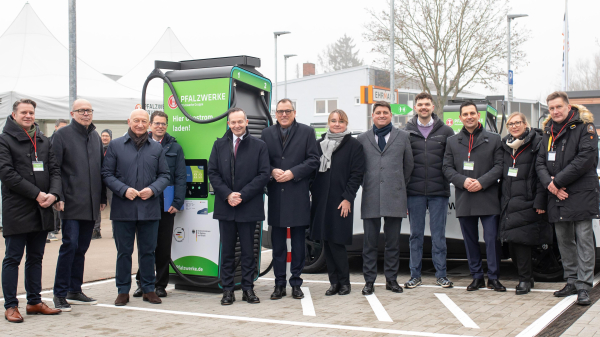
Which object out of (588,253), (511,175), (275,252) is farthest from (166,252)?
(588,253)

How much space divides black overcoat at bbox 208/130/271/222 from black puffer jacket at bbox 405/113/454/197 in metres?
1.76

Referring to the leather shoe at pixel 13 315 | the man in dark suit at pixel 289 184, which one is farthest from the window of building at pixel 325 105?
the leather shoe at pixel 13 315

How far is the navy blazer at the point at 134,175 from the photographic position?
5875 mm

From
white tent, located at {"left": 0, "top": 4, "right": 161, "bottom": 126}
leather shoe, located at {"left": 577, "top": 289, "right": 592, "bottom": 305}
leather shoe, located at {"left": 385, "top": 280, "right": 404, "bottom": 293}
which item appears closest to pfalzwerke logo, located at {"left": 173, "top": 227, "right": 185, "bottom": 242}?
leather shoe, located at {"left": 385, "top": 280, "right": 404, "bottom": 293}

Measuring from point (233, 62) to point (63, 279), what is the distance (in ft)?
9.59

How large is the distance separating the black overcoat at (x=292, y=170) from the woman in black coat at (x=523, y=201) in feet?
6.85

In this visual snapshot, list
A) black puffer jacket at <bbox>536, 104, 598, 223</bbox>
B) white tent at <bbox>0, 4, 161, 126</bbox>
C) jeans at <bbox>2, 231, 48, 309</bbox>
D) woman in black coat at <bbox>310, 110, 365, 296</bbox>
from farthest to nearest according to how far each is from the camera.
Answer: white tent at <bbox>0, 4, 161, 126</bbox> < woman in black coat at <bbox>310, 110, 365, 296</bbox> < black puffer jacket at <bbox>536, 104, 598, 223</bbox> < jeans at <bbox>2, 231, 48, 309</bbox>

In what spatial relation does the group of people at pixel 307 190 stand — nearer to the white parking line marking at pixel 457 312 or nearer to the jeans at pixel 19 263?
the jeans at pixel 19 263

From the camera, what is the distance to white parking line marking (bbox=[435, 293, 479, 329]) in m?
5.01

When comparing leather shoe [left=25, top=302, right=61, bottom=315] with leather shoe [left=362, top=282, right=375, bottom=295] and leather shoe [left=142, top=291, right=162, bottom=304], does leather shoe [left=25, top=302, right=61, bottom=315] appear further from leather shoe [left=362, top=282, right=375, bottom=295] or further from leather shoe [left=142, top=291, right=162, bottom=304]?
leather shoe [left=362, top=282, right=375, bottom=295]

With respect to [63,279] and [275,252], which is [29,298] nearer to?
[63,279]

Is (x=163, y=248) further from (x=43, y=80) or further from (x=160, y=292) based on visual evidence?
(x=43, y=80)

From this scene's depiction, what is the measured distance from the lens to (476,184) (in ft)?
20.9

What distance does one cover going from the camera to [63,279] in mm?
5805
